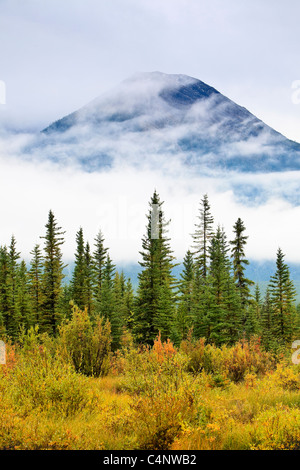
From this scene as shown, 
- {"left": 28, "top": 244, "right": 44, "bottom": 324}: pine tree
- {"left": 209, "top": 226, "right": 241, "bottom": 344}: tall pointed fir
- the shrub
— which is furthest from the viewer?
{"left": 28, "top": 244, "right": 44, "bottom": 324}: pine tree

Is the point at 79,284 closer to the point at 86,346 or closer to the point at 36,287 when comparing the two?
the point at 36,287

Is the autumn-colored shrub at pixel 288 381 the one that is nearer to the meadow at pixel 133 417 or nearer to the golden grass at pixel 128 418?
the meadow at pixel 133 417

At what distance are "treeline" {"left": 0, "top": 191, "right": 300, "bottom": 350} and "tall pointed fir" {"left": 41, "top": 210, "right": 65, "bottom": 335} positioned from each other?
12 centimetres

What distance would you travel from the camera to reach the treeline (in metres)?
27.3

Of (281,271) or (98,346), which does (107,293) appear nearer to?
(98,346)

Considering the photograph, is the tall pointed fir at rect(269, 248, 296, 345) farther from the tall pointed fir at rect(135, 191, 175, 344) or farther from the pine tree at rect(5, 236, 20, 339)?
the pine tree at rect(5, 236, 20, 339)

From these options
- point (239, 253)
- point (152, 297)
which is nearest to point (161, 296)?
point (152, 297)

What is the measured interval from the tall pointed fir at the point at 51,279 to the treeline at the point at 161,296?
0.39 ft

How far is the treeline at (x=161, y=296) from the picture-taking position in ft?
89.5

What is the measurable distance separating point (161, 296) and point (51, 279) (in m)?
Result: 18.5

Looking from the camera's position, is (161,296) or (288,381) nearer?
(288,381)

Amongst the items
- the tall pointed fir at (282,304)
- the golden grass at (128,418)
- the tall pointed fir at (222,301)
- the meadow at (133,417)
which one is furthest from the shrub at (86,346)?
the tall pointed fir at (282,304)

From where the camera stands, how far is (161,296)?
90.0 feet

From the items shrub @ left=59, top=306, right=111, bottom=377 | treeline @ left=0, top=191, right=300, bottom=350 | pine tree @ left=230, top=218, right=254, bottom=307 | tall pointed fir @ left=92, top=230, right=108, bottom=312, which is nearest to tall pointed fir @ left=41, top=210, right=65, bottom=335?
treeline @ left=0, top=191, right=300, bottom=350
